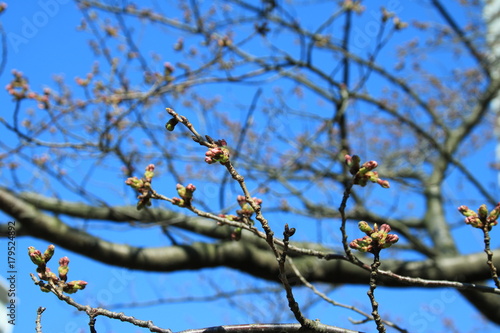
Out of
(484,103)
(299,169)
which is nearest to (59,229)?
(299,169)

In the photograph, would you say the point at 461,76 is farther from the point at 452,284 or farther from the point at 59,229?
the point at 452,284

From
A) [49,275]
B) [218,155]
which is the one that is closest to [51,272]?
[49,275]

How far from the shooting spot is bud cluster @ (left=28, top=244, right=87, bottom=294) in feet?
4.18

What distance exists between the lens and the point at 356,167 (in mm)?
1324

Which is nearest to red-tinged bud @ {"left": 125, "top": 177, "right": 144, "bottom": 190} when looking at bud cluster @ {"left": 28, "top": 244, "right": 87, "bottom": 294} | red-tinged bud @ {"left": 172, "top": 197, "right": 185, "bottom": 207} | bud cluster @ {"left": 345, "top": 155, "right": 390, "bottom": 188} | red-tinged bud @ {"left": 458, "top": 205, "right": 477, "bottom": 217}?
red-tinged bud @ {"left": 172, "top": 197, "right": 185, "bottom": 207}

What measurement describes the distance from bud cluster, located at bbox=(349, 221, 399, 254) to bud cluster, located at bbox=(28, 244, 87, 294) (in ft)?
2.37

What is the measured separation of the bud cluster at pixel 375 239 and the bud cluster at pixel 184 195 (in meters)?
0.47

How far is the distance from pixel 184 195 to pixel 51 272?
40cm

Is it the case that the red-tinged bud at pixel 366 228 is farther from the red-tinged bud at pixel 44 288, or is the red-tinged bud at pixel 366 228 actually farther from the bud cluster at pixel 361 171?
the red-tinged bud at pixel 44 288

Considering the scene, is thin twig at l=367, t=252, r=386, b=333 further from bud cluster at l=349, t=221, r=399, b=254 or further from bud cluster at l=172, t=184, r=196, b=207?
bud cluster at l=172, t=184, r=196, b=207

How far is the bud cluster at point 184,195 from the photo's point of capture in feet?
4.63

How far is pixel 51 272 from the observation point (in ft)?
4.22

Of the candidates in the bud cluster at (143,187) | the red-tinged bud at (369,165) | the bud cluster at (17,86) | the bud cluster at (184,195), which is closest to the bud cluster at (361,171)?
the red-tinged bud at (369,165)

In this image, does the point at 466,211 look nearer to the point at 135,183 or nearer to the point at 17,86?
the point at 135,183
